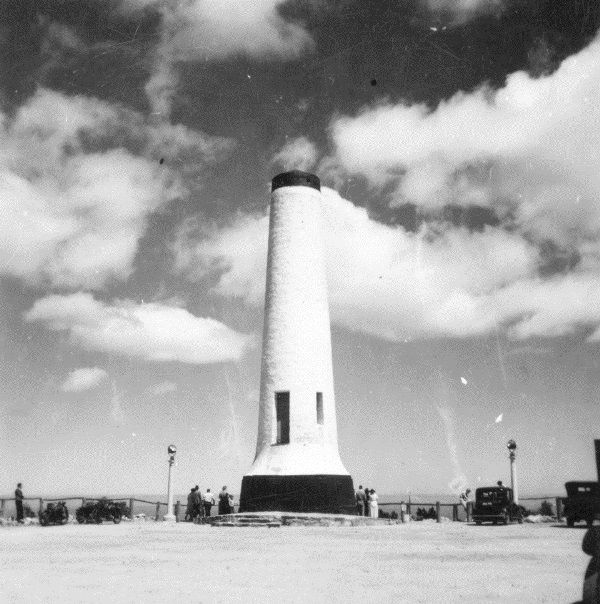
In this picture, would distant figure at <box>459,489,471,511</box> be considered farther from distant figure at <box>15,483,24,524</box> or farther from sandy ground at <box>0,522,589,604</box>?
distant figure at <box>15,483,24,524</box>

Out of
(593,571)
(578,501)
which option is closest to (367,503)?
(578,501)

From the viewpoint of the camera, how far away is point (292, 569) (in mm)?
10836

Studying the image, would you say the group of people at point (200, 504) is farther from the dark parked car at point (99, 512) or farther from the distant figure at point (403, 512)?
the distant figure at point (403, 512)

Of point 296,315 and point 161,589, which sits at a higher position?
point 296,315

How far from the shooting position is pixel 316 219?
86.5 ft

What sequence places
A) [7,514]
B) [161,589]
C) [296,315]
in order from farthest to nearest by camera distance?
[7,514] < [296,315] < [161,589]

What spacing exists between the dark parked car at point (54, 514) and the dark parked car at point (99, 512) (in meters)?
0.96

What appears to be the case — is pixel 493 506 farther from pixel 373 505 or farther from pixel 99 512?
pixel 99 512

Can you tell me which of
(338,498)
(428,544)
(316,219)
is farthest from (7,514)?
(428,544)

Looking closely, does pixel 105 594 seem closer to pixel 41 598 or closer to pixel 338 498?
pixel 41 598

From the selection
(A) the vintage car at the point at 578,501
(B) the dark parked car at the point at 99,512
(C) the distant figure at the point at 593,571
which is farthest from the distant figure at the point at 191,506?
(C) the distant figure at the point at 593,571

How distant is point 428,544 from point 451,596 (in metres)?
8.04

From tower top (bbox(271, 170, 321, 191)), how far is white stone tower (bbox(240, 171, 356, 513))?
37 mm

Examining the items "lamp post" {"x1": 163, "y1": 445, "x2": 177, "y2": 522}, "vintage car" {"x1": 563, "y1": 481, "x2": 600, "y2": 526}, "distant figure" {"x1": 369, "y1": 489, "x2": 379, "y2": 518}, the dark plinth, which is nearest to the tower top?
the dark plinth
